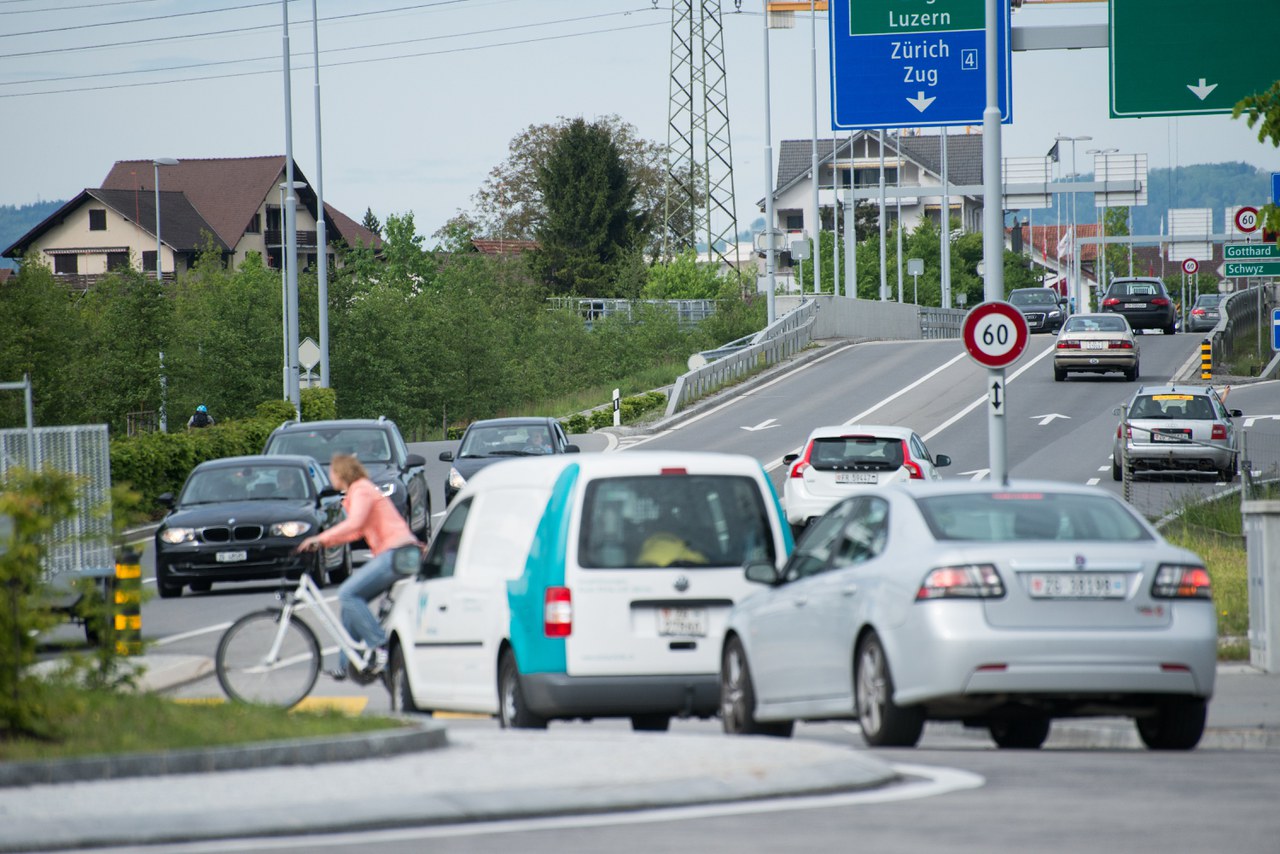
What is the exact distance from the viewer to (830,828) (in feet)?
24.9

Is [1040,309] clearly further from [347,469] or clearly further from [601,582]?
[601,582]

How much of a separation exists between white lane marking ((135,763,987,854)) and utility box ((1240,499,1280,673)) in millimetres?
6157

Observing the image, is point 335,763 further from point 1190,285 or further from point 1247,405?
point 1190,285

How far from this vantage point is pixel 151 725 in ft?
31.2

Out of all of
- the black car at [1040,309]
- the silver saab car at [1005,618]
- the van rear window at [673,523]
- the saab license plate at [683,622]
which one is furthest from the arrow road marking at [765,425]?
the silver saab car at [1005,618]

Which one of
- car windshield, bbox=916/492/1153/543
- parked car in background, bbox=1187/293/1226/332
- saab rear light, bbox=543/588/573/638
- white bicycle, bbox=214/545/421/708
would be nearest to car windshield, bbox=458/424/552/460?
white bicycle, bbox=214/545/421/708

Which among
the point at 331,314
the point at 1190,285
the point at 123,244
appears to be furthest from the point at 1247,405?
the point at 1190,285

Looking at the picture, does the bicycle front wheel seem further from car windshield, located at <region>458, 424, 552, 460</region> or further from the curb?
car windshield, located at <region>458, 424, 552, 460</region>

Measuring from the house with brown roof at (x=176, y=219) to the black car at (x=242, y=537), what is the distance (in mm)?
78257

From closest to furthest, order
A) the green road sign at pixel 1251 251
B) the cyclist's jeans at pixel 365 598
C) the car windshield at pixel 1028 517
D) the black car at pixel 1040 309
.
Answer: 1. the car windshield at pixel 1028 517
2. the cyclist's jeans at pixel 365 598
3. the green road sign at pixel 1251 251
4. the black car at pixel 1040 309

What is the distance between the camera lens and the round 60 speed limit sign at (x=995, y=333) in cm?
1789

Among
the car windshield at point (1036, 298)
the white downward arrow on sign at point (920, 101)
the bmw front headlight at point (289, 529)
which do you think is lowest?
the bmw front headlight at point (289, 529)

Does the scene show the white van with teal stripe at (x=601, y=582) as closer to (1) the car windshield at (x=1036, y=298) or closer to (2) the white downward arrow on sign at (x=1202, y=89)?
(2) the white downward arrow on sign at (x=1202, y=89)

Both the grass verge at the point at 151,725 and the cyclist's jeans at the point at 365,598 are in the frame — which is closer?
the grass verge at the point at 151,725
